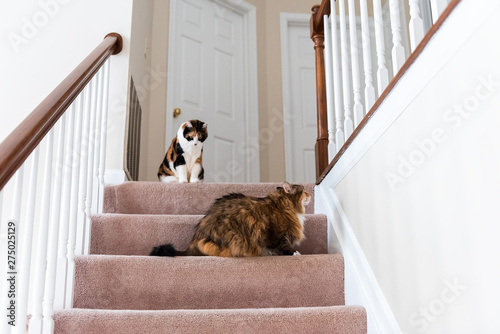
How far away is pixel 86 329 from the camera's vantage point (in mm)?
1563

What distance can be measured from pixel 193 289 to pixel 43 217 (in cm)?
65

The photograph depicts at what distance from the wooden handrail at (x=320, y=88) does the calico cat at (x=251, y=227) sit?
1.24ft

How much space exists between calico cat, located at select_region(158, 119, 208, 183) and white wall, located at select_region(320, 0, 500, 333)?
4.05 ft

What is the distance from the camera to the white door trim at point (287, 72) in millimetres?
4504

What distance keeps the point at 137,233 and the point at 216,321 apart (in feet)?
2.31

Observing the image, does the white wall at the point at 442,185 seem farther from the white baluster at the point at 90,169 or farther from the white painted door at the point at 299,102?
the white painted door at the point at 299,102

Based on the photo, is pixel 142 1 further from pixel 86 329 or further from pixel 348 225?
pixel 86 329

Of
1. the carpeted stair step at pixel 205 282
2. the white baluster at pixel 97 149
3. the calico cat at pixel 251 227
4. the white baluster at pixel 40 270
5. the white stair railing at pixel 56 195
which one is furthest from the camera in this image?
the white baluster at pixel 97 149

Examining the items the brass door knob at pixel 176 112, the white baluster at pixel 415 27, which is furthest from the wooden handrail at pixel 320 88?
the brass door knob at pixel 176 112

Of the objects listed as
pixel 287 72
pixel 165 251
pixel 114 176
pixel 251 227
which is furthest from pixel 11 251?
pixel 287 72

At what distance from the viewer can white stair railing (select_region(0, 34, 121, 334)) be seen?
121cm

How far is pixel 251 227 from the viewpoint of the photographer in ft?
6.52

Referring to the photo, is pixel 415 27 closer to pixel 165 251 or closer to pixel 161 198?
pixel 165 251

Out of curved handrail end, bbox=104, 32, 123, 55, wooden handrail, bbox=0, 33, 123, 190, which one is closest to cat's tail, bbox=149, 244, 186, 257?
wooden handrail, bbox=0, 33, 123, 190
